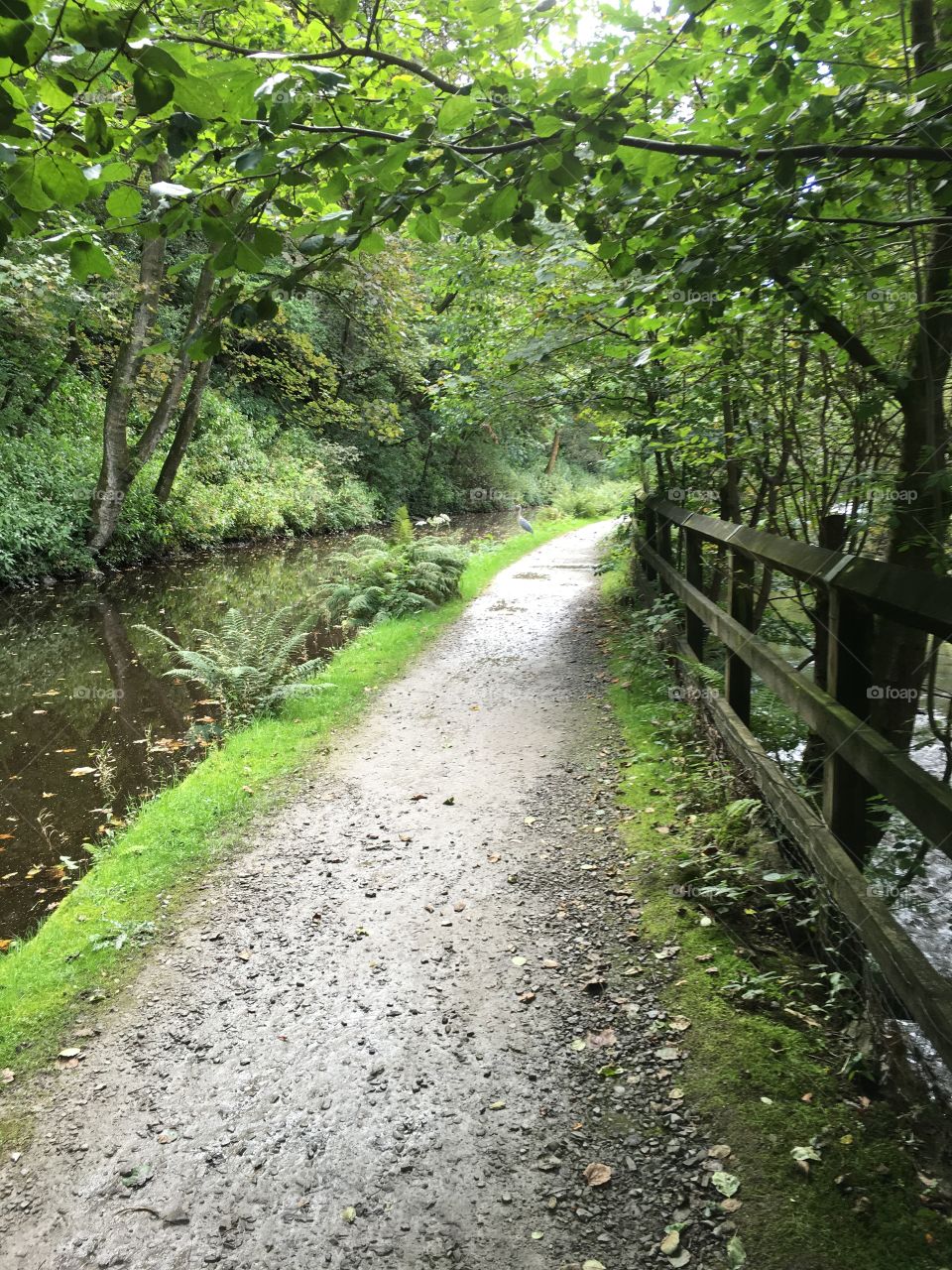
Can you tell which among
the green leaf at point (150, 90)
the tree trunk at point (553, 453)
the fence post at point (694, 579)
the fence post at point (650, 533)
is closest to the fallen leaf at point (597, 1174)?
the green leaf at point (150, 90)

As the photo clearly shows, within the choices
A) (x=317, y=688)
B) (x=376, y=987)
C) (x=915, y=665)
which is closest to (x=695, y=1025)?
(x=376, y=987)

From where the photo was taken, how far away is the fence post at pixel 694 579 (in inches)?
255

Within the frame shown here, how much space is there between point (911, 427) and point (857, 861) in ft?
6.19

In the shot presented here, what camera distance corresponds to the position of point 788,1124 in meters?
2.61

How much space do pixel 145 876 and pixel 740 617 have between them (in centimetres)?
416

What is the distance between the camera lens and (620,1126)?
2824 mm

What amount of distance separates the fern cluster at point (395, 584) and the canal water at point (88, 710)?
0.72 meters

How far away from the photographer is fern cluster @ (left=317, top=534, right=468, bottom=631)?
12.0 meters

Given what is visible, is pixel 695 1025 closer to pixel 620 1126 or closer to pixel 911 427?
pixel 620 1126

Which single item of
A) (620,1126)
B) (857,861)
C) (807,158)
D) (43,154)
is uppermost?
(807,158)

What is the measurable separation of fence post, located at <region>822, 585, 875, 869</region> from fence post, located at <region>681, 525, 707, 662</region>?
11.1ft

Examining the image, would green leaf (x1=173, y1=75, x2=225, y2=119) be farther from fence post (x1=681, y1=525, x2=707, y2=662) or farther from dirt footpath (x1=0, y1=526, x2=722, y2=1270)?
fence post (x1=681, y1=525, x2=707, y2=662)

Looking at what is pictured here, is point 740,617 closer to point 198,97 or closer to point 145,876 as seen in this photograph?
point 198,97

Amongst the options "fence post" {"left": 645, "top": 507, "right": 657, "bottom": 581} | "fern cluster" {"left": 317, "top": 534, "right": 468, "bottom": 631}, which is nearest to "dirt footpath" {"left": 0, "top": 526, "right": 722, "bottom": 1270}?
"fence post" {"left": 645, "top": 507, "right": 657, "bottom": 581}
